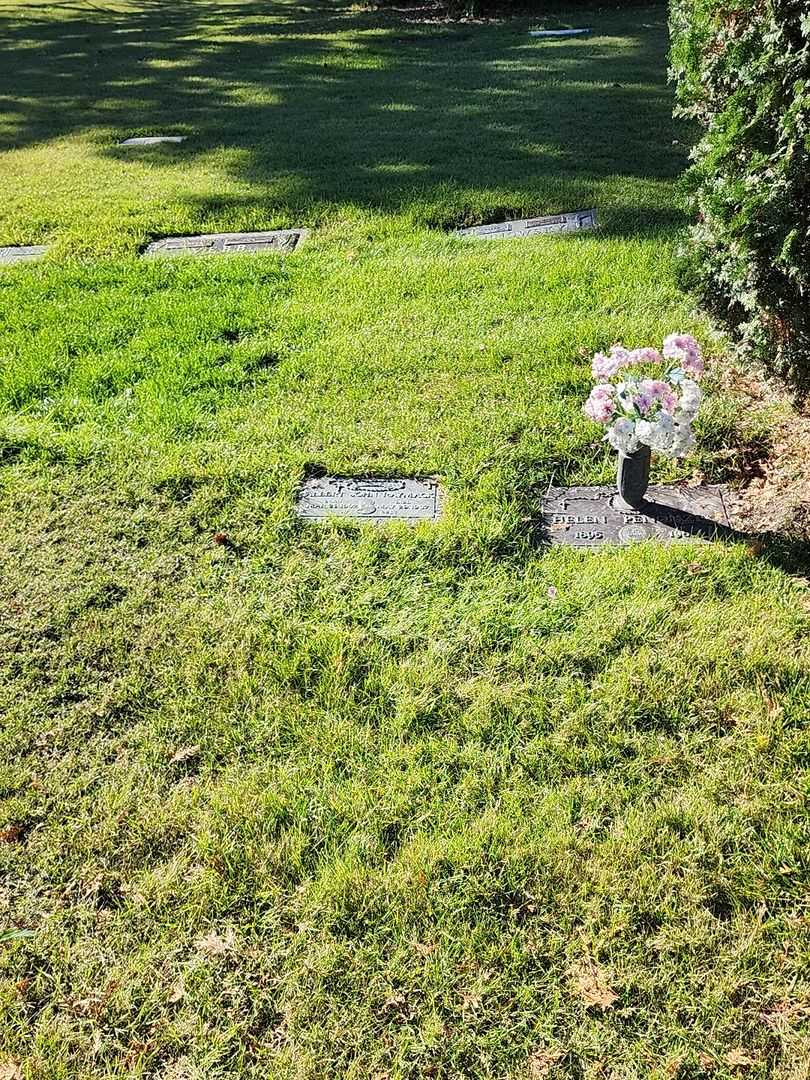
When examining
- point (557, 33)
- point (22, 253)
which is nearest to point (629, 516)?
point (22, 253)

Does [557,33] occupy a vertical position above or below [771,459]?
above

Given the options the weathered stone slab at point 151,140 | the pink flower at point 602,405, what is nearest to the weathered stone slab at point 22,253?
the weathered stone slab at point 151,140

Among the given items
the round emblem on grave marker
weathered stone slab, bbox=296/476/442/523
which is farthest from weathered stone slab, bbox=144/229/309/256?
the round emblem on grave marker

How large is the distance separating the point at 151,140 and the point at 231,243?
3721mm

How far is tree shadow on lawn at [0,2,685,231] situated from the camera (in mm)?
7215

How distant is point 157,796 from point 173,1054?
77cm

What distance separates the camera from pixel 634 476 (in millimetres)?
3545


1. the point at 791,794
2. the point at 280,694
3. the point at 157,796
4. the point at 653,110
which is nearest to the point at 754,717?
the point at 791,794

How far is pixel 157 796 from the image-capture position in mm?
2607

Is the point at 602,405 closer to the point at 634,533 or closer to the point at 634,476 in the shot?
the point at 634,476

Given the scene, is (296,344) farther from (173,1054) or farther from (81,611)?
(173,1054)

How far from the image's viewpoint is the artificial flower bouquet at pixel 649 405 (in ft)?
10.8

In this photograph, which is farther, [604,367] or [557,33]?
[557,33]

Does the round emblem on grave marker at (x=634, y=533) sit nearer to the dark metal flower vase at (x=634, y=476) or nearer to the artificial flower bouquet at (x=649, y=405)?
the dark metal flower vase at (x=634, y=476)
